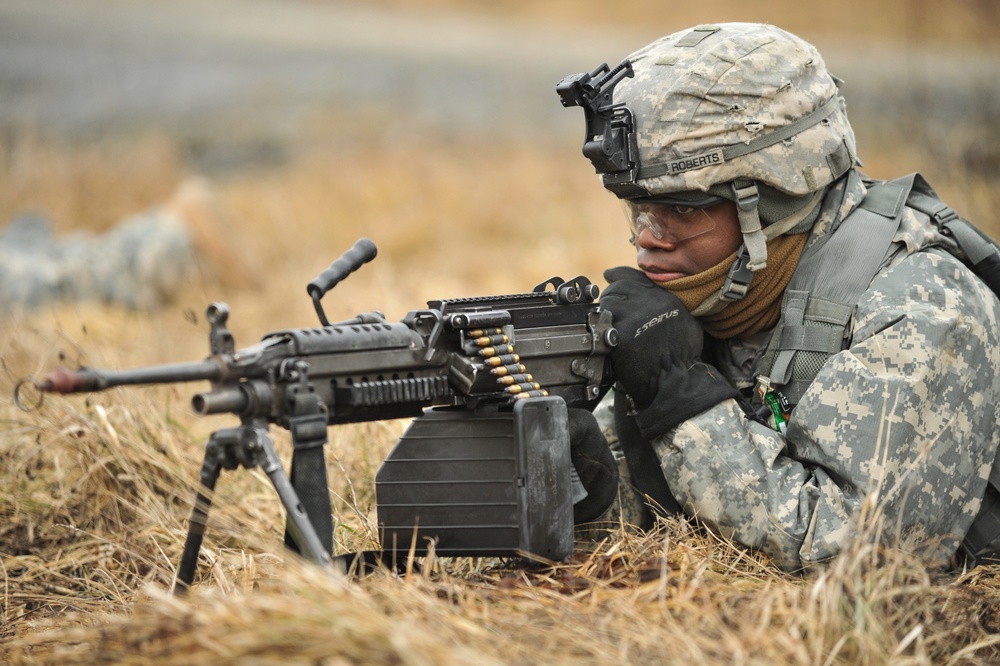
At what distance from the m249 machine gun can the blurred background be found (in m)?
2.55

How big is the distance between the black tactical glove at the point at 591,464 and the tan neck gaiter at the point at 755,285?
2.05 feet

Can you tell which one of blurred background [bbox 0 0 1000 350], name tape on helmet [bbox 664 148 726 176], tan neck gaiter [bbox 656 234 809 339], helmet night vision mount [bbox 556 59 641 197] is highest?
blurred background [bbox 0 0 1000 350]

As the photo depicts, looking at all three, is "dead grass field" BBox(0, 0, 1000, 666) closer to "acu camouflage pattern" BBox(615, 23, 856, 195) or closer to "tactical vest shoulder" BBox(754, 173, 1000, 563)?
"tactical vest shoulder" BBox(754, 173, 1000, 563)

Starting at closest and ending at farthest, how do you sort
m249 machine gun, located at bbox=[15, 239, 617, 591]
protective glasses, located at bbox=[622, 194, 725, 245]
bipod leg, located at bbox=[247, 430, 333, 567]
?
1. bipod leg, located at bbox=[247, 430, 333, 567]
2. m249 machine gun, located at bbox=[15, 239, 617, 591]
3. protective glasses, located at bbox=[622, 194, 725, 245]

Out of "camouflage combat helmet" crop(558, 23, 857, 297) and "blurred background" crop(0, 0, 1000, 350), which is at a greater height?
"blurred background" crop(0, 0, 1000, 350)

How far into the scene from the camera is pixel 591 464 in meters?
3.89

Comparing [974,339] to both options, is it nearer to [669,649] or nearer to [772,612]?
[772,612]

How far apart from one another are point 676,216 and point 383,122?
46.7ft

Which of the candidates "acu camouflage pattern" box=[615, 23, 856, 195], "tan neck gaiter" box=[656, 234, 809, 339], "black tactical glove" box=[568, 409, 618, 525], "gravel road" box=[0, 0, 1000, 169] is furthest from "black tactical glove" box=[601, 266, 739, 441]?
"gravel road" box=[0, 0, 1000, 169]

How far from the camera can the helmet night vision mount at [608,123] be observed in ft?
13.1

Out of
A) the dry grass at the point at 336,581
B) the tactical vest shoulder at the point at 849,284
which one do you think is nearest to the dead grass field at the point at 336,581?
the dry grass at the point at 336,581

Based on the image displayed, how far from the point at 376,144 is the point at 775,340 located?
12.8 meters

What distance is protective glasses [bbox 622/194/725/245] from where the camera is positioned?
4.02m

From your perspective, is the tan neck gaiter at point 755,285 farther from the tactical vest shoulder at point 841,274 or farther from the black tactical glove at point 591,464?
the black tactical glove at point 591,464
